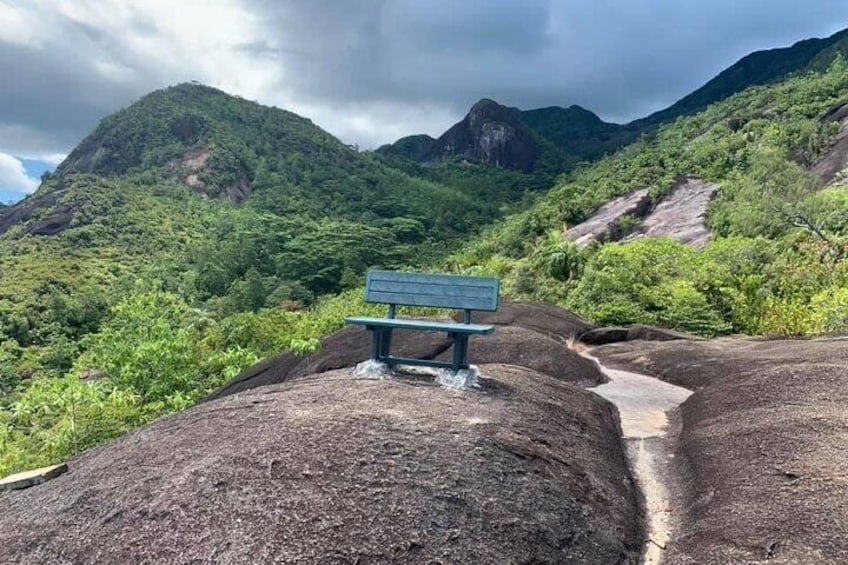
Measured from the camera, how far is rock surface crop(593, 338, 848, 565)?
4.47 meters

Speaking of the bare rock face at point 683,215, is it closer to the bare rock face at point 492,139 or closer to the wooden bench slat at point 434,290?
the wooden bench slat at point 434,290

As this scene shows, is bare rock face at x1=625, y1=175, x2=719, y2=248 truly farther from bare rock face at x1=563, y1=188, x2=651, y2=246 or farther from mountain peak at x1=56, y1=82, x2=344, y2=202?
mountain peak at x1=56, y1=82, x2=344, y2=202

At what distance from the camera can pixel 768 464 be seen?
5559 mm

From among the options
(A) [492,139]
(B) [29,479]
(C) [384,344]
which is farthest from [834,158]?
(A) [492,139]

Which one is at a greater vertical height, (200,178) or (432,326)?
(200,178)

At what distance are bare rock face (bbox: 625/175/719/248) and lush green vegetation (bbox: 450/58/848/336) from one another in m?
1.08

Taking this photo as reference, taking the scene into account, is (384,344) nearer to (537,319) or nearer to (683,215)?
(537,319)

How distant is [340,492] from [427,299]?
12.5ft

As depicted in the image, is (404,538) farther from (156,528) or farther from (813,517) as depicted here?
(813,517)

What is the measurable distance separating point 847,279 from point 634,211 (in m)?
32.1

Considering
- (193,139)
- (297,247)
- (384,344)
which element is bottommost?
(384,344)

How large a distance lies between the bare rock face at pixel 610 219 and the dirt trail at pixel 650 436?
39.3 m

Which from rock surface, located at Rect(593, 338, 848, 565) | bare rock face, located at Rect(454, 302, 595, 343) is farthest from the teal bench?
bare rock face, located at Rect(454, 302, 595, 343)

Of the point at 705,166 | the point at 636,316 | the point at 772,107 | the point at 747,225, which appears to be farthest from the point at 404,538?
the point at 772,107
